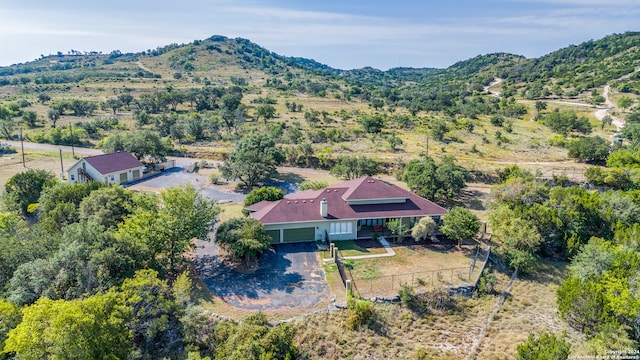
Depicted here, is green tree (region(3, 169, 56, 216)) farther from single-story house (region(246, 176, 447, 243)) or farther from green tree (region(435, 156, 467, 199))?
green tree (region(435, 156, 467, 199))

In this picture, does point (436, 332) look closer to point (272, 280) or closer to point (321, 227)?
point (272, 280)

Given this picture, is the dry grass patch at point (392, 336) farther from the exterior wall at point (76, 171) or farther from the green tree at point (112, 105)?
the green tree at point (112, 105)

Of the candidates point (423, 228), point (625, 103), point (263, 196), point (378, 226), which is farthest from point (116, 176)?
point (625, 103)

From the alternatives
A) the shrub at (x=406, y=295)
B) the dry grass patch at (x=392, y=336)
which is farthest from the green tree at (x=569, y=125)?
the dry grass patch at (x=392, y=336)

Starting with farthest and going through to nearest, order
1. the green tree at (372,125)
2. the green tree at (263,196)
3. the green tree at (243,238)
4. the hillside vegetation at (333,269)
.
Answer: the green tree at (372,125) → the green tree at (263,196) → the green tree at (243,238) → the hillside vegetation at (333,269)

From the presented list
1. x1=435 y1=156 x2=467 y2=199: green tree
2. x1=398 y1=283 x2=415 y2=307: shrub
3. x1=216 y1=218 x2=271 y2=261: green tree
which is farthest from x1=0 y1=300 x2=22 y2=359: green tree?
x1=435 y1=156 x2=467 y2=199: green tree

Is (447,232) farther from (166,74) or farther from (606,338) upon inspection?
(166,74)
